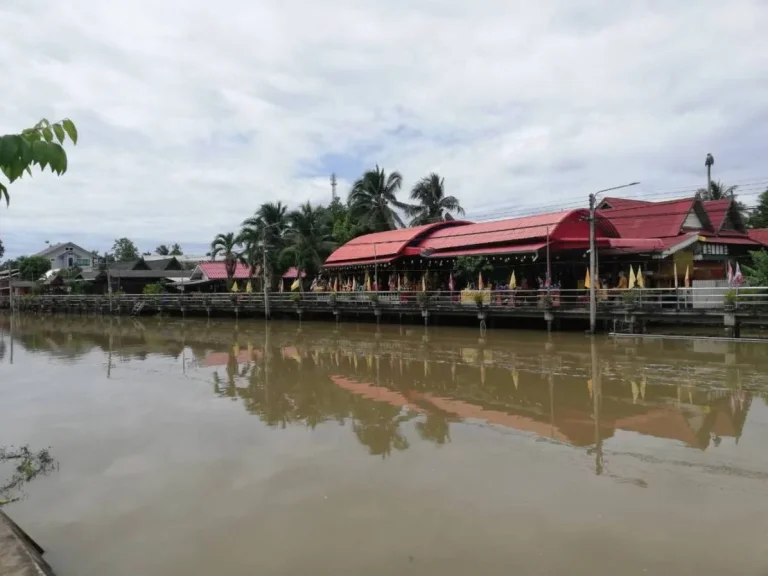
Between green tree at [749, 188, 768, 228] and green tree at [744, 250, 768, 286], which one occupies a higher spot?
green tree at [749, 188, 768, 228]

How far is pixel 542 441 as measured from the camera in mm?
8578

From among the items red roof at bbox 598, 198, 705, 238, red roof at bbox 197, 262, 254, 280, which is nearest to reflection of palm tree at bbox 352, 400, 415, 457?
red roof at bbox 598, 198, 705, 238

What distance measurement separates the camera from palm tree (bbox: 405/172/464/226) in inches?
1622

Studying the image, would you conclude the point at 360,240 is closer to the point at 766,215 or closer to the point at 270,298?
the point at 270,298

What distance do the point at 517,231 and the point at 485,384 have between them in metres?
13.9

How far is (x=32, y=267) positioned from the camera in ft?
235

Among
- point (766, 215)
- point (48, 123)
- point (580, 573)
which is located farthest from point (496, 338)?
point (766, 215)

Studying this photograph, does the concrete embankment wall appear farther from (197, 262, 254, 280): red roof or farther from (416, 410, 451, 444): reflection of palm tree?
(197, 262, 254, 280): red roof

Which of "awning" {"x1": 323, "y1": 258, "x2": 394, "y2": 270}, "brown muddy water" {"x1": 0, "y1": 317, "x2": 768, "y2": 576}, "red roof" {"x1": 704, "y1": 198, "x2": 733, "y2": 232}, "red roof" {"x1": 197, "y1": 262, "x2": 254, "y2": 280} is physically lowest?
"brown muddy water" {"x1": 0, "y1": 317, "x2": 768, "y2": 576}

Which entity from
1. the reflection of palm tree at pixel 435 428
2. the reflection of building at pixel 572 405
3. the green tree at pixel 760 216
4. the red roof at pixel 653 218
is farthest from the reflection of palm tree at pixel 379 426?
the green tree at pixel 760 216

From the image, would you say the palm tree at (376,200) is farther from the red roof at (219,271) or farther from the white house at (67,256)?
the white house at (67,256)

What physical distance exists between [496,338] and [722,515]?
1635 centimetres

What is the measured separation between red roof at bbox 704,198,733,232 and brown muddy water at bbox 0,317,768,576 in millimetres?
13702

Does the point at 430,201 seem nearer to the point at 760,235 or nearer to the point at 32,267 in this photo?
A: the point at 760,235
